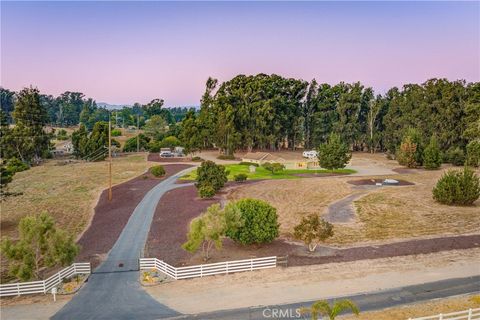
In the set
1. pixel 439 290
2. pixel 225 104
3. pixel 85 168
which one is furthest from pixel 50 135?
pixel 439 290

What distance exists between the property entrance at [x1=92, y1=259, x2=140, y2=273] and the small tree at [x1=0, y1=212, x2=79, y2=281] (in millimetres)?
2387

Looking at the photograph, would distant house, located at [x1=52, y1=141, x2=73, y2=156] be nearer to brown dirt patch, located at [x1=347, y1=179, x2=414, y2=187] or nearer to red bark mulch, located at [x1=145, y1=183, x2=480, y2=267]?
brown dirt patch, located at [x1=347, y1=179, x2=414, y2=187]

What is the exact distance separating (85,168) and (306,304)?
221 feet

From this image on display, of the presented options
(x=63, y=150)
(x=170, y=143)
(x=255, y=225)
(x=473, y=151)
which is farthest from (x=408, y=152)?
(x=63, y=150)

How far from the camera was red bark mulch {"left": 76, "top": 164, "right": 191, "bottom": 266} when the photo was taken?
3256cm

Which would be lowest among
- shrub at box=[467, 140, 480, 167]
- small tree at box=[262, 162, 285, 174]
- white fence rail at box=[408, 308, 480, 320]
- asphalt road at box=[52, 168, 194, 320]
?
asphalt road at box=[52, 168, 194, 320]

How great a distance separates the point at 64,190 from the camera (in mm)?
58344

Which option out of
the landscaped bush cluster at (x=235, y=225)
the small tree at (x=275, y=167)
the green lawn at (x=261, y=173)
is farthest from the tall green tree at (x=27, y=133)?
the landscaped bush cluster at (x=235, y=225)

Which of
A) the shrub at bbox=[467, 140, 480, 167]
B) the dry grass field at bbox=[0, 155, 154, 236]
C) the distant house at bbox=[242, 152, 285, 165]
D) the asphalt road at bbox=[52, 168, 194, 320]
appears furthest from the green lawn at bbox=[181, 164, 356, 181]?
the asphalt road at bbox=[52, 168, 194, 320]

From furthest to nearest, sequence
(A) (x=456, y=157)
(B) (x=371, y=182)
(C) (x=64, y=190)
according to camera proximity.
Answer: (A) (x=456, y=157), (B) (x=371, y=182), (C) (x=64, y=190)

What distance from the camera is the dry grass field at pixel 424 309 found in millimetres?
19969

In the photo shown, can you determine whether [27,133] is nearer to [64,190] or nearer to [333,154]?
[64,190]

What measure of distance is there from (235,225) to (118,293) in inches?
371

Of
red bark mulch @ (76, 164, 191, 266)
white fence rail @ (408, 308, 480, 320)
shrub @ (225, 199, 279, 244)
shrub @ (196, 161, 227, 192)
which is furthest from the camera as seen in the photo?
shrub @ (196, 161, 227, 192)
